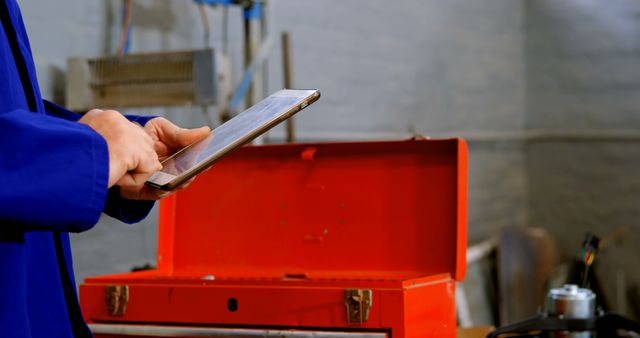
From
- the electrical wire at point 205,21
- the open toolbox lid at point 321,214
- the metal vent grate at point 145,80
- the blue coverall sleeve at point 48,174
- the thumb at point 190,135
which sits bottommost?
the open toolbox lid at point 321,214

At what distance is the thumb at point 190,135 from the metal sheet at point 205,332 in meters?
0.42

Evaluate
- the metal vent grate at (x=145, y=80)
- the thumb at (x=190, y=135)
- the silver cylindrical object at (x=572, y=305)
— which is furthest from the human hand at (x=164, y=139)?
the metal vent grate at (x=145, y=80)

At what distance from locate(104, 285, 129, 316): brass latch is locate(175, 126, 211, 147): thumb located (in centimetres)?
48

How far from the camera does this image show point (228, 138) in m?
0.93

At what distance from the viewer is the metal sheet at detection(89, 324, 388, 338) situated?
1.29m

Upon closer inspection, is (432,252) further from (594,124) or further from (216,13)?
(594,124)

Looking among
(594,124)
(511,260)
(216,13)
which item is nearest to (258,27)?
(216,13)

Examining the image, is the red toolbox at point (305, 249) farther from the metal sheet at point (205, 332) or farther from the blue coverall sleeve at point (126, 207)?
the blue coverall sleeve at point (126, 207)

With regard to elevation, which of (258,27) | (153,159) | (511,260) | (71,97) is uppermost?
(258,27)

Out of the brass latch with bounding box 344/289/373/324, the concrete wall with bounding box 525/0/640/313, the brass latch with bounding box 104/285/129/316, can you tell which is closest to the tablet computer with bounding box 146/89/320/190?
the brass latch with bounding box 344/289/373/324

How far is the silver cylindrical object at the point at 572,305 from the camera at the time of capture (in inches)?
60.8

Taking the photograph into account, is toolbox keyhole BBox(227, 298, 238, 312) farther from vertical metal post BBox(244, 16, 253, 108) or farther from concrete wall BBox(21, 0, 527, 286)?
vertical metal post BBox(244, 16, 253, 108)

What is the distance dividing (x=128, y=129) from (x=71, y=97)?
151cm

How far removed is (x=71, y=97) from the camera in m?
2.28
